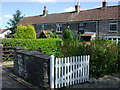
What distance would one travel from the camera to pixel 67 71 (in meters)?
5.86

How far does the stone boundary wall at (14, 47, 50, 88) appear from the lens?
18.2 ft

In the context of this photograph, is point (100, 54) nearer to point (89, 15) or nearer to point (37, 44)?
point (37, 44)

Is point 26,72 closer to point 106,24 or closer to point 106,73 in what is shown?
A: point 106,73

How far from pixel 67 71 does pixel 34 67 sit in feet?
4.34

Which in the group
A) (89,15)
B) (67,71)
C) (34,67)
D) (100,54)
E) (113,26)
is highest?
(89,15)

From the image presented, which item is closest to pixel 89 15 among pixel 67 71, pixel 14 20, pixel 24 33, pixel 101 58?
pixel 24 33

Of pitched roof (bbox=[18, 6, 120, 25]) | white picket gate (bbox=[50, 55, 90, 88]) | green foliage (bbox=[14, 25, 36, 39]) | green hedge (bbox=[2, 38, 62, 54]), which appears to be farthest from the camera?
pitched roof (bbox=[18, 6, 120, 25])

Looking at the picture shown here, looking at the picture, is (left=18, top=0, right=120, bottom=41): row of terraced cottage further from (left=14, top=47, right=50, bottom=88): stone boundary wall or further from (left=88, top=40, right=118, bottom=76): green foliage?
(left=14, top=47, right=50, bottom=88): stone boundary wall

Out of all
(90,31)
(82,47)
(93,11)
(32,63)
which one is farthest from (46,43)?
(93,11)

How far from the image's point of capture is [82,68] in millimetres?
6332

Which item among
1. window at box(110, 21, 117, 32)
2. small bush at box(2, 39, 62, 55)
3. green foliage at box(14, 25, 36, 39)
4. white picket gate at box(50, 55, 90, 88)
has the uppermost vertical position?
window at box(110, 21, 117, 32)

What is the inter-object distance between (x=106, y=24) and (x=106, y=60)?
67.9 feet

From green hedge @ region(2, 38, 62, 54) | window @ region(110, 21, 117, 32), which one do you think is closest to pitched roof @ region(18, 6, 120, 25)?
window @ region(110, 21, 117, 32)

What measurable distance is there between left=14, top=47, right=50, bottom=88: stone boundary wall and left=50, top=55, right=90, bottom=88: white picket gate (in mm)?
217
